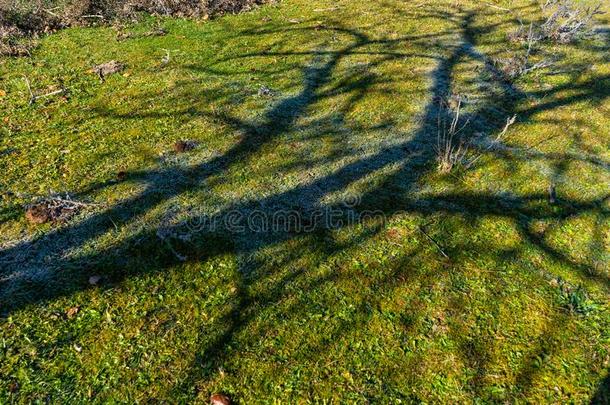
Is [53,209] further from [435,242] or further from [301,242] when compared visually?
[435,242]

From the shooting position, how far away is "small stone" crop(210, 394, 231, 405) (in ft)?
11.9

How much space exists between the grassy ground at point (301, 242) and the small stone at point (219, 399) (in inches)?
2.8

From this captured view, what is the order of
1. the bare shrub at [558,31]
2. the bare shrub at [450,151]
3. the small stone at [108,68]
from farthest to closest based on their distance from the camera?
the bare shrub at [558,31]
the small stone at [108,68]
the bare shrub at [450,151]

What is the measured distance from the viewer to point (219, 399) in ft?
11.9

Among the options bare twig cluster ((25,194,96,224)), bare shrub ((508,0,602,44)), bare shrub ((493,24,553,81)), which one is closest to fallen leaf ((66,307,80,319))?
bare twig cluster ((25,194,96,224))

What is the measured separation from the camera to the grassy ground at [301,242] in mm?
→ 3936

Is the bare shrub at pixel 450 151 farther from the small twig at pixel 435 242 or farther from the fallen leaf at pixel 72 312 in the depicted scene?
the fallen leaf at pixel 72 312

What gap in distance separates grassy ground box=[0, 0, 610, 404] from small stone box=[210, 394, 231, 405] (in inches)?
2.8

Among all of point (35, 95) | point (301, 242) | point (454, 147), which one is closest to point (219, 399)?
point (301, 242)

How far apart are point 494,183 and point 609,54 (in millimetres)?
8266

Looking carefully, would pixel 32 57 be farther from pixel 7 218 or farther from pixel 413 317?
pixel 413 317

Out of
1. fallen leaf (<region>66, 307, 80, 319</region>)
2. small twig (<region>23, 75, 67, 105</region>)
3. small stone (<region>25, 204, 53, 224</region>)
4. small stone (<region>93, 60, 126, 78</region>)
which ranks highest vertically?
small stone (<region>93, 60, 126, 78</region>)

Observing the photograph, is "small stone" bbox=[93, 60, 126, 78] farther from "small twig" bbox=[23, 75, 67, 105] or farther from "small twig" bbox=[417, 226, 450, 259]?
"small twig" bbox=[417, 226, 450, 259]

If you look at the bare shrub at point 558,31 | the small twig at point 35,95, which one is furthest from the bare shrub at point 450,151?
the small twig at point 35,95
